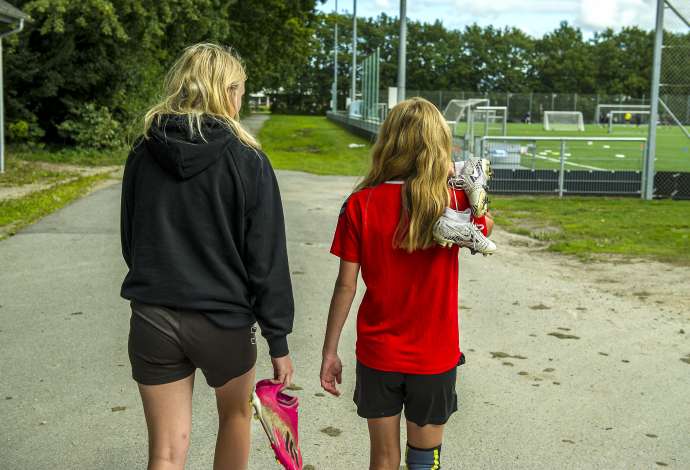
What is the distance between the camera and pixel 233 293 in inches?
110

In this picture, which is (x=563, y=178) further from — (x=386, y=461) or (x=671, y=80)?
(x=386, y=461)

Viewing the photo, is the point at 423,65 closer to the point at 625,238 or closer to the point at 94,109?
the point at 94,109

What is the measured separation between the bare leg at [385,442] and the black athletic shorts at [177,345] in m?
0.58

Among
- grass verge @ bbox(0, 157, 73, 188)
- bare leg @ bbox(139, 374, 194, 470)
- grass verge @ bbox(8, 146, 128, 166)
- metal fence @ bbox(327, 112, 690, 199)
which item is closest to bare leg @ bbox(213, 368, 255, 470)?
bare leg @ bbox(139, 374, 194, 470)

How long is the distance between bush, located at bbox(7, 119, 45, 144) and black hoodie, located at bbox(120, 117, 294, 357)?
20.5 m

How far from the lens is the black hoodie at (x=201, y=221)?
274cm

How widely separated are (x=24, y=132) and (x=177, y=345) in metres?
20.7

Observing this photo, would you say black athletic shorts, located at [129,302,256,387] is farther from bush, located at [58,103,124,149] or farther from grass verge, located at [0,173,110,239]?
bush, located at [58,103,124,149]

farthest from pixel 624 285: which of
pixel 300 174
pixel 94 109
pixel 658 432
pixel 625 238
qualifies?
pixel 94 109

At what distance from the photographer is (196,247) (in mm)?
2771

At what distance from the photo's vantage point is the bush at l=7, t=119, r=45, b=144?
21.9 m

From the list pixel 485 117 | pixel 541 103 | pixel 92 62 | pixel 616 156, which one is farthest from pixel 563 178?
pixel 541 103

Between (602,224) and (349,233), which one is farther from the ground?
(349,233)

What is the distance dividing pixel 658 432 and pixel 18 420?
3247mm
